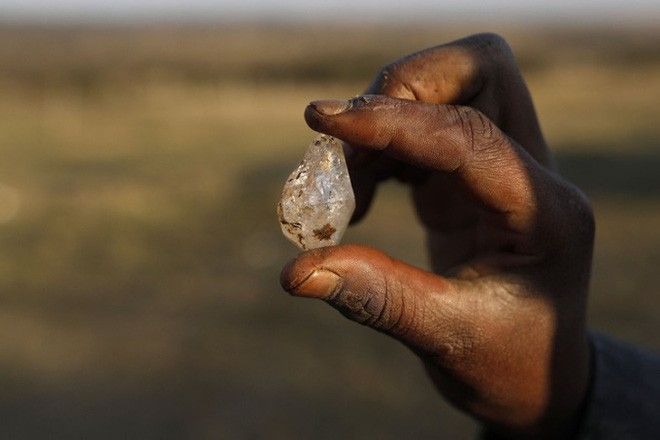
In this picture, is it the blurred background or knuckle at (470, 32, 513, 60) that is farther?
the blurred background

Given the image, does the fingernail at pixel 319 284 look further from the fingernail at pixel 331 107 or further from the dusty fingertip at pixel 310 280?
the fingernail at pixel 331 107

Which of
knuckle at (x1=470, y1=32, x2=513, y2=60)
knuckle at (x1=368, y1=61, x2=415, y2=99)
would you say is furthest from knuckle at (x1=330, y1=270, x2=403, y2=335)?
knuckle at (x1=470, y1=32, x2=513, y2=60)

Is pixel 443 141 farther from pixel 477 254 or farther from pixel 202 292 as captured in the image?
pixel 202 292

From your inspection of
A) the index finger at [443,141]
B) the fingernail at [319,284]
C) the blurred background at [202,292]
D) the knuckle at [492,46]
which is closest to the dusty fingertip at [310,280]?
the fingernail at [319,284]

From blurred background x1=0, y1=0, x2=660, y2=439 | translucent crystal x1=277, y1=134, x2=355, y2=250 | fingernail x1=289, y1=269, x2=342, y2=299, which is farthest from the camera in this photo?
blurred background x1=0, y1=0, x2=660, y2=439

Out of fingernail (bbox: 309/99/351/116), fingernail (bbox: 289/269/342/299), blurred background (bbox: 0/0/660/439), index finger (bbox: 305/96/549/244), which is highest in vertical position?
fingernail (bbox: 309/99/351/116)

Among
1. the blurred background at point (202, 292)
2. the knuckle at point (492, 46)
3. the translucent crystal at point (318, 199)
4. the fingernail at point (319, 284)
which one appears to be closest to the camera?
the fingernail at point (319, 284)

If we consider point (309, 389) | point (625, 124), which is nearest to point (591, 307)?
point (309, 389)

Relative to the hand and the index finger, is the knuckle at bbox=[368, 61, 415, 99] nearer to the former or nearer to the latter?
the hand

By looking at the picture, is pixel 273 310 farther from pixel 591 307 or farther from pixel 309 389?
pixel 591 307
